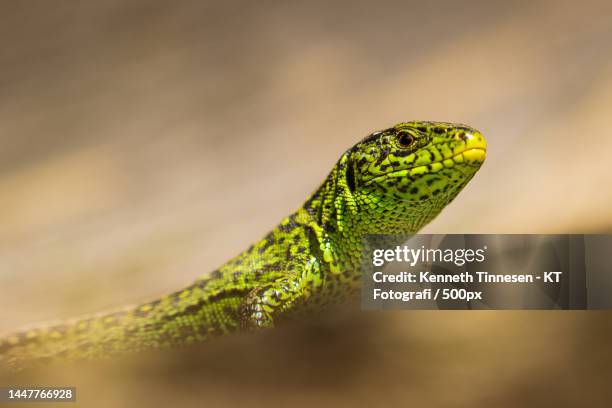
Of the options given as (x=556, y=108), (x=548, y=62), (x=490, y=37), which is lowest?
(x=556, y=108)

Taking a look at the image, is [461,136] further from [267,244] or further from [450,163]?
[267,244]

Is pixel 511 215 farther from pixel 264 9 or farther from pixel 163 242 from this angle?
pixel 163 242

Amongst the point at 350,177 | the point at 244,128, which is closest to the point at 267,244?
the point at 350,177

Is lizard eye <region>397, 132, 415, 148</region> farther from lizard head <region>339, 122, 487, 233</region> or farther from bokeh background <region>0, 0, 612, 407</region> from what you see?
bokeh background <region>0, 0, 612, 407</region>

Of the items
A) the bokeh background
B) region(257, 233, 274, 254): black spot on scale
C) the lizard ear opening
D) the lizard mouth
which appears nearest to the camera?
the lizard mouth

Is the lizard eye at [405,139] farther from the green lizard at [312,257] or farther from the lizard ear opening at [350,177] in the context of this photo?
the lizard ear opening at [350,177]

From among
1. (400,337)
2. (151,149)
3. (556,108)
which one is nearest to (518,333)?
(400,337)

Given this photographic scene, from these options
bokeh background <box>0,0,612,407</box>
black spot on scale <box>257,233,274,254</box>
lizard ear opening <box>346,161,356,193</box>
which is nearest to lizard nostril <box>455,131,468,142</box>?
lizard ear opening <box>346,161,356,193</box>
